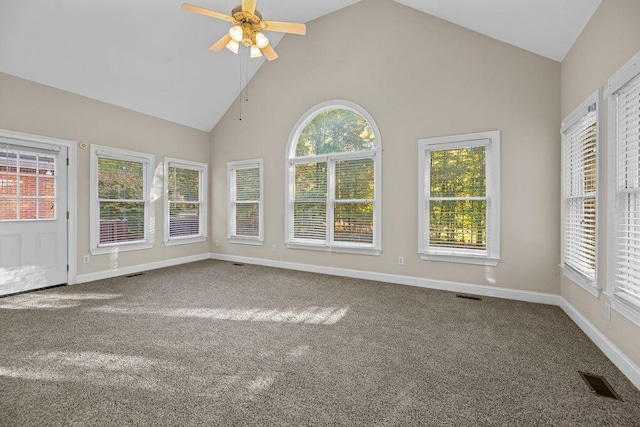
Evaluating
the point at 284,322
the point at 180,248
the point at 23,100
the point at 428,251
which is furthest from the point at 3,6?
the point at 428,251

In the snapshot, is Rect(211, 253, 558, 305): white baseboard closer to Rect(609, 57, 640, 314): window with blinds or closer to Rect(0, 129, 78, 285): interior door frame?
Rect(609, 57, 640, 314): window with blinds

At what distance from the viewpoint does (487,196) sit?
3.89 metres

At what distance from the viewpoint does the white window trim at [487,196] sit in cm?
382

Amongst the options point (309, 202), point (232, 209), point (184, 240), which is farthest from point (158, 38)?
point (184, 240)

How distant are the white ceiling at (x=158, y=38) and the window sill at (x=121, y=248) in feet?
7.70

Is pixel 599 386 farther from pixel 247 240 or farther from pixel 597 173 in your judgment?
pixel 247 240

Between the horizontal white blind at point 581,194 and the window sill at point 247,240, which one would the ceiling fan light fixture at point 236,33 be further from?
the window sill at point 247,240

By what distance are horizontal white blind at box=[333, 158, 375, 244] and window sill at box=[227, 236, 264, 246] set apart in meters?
1.66

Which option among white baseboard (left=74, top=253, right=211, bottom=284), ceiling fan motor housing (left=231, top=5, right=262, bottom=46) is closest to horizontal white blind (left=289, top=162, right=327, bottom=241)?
white baseboard (left=74, top=253, right=211, bottom=284)

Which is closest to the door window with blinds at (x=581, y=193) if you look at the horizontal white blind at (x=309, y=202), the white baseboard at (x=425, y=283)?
the white baseboard at (x=425, y=283)

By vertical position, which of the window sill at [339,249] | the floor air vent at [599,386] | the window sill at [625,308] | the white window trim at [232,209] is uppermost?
the white window trim at [232,209]

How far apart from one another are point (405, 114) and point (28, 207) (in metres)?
5.42

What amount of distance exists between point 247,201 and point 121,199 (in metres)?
2.14

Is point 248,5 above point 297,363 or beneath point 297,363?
above
